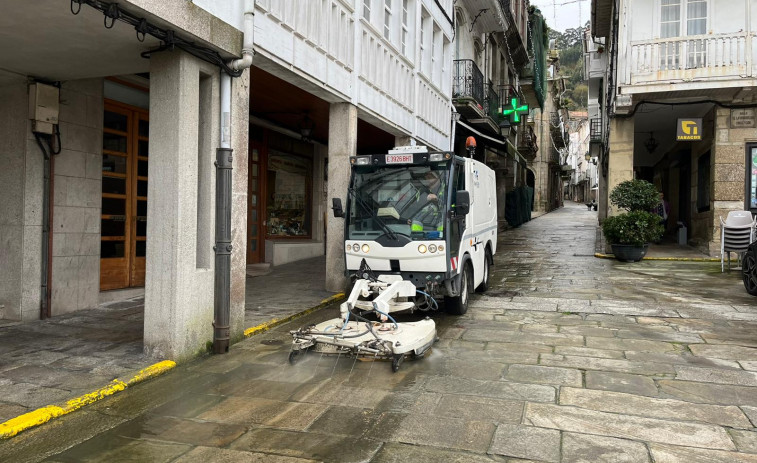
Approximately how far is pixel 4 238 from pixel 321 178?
10.2m

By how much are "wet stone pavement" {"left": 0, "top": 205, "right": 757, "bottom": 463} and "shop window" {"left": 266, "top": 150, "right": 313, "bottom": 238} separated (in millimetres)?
7606

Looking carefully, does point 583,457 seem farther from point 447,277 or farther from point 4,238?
point 4,238

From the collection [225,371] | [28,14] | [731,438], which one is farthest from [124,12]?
[731,438]

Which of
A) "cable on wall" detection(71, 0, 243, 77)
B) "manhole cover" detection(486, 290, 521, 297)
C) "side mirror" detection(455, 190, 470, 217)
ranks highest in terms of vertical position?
"cable on wall" detection(71, 0, 243, 77)

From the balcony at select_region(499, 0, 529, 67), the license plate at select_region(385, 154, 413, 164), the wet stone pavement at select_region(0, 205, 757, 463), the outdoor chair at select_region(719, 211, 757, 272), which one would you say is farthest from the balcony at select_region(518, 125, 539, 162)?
the wet stone pavement at select_region(0, 205, 757, 463)

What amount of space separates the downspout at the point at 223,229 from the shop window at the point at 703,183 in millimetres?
14841

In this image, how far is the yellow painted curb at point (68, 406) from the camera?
13.2ft

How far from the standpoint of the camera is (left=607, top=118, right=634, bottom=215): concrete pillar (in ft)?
55.6

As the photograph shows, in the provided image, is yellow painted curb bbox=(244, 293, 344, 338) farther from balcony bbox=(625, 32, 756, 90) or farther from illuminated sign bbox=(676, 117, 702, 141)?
illuminated sign bbox=(676, 117, 702, 141)

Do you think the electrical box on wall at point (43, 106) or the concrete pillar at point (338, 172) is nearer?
the electrical box on wall at point (43, 106)

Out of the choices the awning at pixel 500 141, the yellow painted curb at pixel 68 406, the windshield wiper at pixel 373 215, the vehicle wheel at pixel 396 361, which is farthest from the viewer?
the awning at pixel 500 141

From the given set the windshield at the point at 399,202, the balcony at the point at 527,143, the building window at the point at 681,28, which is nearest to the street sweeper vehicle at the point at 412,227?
the windshield at the point at 399,202

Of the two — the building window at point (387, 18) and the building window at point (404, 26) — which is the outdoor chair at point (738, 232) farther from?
the building window at point (387, 18)

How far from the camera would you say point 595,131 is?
2978 cm
